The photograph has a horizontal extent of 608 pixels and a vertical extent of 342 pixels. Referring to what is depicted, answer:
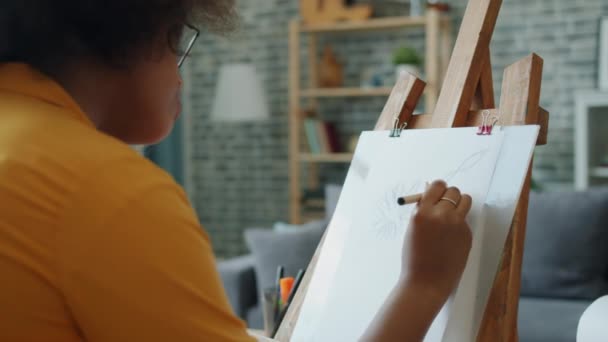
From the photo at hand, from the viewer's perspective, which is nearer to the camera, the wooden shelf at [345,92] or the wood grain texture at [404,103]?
the wood grain texture at [404,103]

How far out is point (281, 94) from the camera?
202 inches

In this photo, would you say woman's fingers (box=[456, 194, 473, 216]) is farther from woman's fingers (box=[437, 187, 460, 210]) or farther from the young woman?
the young woman

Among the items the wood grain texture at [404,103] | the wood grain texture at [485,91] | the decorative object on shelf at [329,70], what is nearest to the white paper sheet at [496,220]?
the wood grain texture at [485,91]

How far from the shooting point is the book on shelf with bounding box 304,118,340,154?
469cm

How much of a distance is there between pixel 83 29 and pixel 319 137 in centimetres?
396

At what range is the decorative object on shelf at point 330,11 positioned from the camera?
4.56 metres

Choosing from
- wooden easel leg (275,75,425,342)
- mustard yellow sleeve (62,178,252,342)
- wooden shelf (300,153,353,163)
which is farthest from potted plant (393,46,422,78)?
mustard yellow sleeve (62,178,252,342)

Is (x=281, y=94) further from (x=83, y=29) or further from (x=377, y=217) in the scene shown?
(x=83, y=29)

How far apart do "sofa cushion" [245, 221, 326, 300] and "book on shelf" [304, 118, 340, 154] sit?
5.54 ft

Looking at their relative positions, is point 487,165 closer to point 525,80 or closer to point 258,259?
point 525,80

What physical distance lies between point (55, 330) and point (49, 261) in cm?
8

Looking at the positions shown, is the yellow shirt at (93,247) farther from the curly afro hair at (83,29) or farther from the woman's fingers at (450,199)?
the woman's fingers at (450,199)

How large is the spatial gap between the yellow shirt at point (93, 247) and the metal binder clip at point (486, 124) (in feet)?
2.28

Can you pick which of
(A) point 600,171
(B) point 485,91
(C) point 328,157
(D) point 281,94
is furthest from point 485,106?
(D) point 281,94
